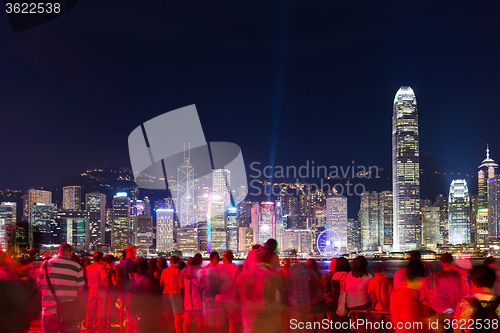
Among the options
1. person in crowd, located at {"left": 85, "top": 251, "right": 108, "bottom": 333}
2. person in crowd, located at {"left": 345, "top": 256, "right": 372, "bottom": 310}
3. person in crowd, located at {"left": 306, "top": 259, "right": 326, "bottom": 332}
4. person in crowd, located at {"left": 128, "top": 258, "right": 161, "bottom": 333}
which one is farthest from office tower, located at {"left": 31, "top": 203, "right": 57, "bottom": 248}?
person in crowd, located at {"left": 345, "top": 256, "right": 372, "bottom": 310}

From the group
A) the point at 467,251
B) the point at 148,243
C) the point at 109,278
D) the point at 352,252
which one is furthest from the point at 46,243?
the point at 109,278

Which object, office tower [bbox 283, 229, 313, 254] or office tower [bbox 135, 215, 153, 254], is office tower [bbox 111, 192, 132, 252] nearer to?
office tower [bbox 135, 215, 153, 254]

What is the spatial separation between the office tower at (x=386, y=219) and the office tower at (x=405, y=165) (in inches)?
275

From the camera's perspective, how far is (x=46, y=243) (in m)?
116

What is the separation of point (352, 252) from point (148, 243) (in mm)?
60263

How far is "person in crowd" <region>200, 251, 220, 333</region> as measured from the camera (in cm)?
670

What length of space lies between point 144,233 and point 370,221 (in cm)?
7472

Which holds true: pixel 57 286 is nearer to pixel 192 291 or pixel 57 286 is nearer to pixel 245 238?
pixel 192 291

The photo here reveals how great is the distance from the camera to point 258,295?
4.39m

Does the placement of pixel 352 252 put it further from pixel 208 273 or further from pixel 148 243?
pixel 208 273

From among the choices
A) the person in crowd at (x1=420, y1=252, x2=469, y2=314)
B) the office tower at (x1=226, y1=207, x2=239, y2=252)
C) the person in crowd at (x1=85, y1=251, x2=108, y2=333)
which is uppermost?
the person in crowd at (x1=420, y1=252, x2=469, y2=314)

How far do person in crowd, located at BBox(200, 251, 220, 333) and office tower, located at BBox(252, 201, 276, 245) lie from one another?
406ft

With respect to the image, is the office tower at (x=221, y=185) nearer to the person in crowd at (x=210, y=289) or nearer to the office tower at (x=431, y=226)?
the office tower at (x=431, y=226)

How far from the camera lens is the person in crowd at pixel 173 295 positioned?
6.96 meters
